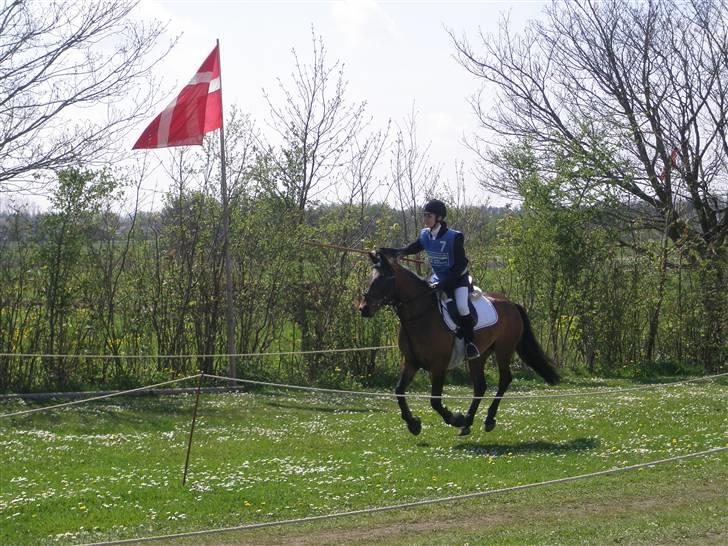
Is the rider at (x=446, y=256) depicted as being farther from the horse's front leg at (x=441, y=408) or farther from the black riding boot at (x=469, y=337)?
the horse's front leg at (x=441, y=408)

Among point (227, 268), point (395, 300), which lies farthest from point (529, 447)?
point (227, 268)

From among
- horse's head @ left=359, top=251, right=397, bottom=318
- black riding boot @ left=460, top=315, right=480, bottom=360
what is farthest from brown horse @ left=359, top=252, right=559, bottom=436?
black riding boot @ left=460, top=315, right=480, bottom=360

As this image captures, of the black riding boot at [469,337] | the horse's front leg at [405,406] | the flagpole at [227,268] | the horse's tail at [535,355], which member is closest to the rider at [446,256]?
the black riding boot at [469,337]

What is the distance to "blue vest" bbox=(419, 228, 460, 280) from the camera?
13.9 meters

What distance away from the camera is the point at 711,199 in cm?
3123

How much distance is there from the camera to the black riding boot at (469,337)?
14195mm

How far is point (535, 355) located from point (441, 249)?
3040 mm

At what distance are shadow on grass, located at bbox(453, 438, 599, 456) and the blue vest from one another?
244cm

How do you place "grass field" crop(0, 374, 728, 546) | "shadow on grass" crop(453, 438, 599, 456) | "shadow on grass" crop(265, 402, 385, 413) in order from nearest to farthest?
"grass field" crop(0, 374, 728, 546), "shadow on grass" crop(453, 438, 599, 456), "shadow on grass" crop(265, 402, 385, 413)

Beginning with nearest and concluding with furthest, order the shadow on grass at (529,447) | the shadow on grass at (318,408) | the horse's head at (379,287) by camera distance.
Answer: the shadow on grass at (529,447) → the horse's head at (379,287) → the shadow on grass at (318,408)

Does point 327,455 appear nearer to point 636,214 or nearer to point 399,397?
point 399,397

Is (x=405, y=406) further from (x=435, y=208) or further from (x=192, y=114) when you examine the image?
(x=192, y=114)

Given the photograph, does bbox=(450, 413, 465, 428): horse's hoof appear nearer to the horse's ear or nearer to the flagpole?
the horse's ear

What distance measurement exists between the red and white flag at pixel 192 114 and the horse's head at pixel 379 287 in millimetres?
7117
